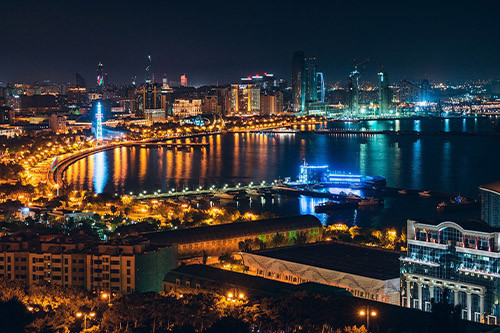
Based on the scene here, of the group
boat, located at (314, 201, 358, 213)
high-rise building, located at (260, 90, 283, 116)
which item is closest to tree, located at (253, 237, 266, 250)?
boat, located at (314, 201, 358, 213)

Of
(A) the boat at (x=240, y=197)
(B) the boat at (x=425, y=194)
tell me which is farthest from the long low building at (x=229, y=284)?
(B) the boat at (x=425, y=194)

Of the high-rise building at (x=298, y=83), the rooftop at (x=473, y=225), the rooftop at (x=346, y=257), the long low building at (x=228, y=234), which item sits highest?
the high-rise building at (x=298, y=83)

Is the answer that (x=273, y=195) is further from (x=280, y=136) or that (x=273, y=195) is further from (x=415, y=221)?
(x=280, y=136)

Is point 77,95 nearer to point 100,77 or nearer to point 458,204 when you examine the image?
point 100,77

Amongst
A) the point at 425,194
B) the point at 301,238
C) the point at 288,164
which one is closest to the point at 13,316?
the point at 301,238

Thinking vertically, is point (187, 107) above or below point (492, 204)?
above

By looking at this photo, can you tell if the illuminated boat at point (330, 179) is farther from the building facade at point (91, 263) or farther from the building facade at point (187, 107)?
the building facade at point (187, 107)
